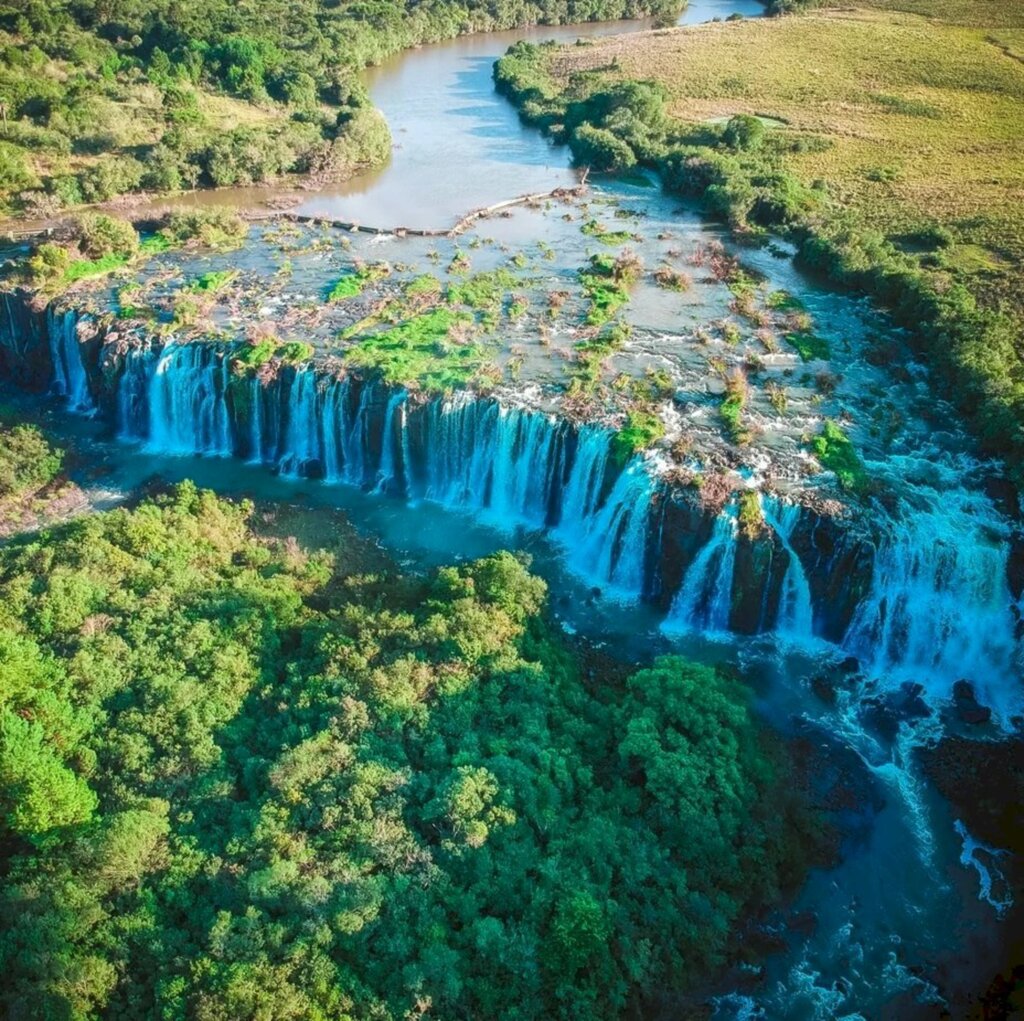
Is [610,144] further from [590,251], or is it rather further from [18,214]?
[18,214]

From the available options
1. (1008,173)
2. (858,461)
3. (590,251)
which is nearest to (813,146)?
(1008,173)

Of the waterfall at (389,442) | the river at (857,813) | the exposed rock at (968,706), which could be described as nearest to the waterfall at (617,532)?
the river at (857,813)

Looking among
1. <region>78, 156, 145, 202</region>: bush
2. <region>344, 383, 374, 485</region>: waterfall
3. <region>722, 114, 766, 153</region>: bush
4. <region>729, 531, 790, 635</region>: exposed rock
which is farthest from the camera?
<region>722, 114, 766, 153</region>: bush

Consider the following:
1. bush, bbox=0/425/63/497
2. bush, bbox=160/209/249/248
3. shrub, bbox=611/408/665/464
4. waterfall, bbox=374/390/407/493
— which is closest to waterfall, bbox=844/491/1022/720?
shrub, bbox=611/408/665/464

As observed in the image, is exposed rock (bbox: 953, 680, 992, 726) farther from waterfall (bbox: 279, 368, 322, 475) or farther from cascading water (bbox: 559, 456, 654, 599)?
waterfall (bbox: 279, 368, 322, 475)

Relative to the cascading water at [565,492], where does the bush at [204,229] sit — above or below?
above

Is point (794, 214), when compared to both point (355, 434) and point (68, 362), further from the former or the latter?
point (68, 362)

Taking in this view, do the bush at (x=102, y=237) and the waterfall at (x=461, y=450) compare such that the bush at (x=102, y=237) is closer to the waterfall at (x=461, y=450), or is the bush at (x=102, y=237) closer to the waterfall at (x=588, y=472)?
the waterfall at (x=461, y=450)
